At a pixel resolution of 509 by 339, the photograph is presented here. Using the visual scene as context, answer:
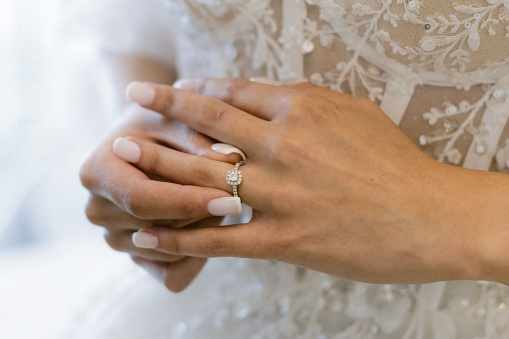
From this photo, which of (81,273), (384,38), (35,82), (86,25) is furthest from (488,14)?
(35,82)

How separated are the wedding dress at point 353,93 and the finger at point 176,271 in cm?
11

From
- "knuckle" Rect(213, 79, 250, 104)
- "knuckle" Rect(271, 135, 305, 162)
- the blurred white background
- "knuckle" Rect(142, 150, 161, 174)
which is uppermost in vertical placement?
"knuckle" Rect(213, 79, 250, 104)

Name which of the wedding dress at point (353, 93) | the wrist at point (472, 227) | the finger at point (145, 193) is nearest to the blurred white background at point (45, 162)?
the wedding dress at point (353, 93)

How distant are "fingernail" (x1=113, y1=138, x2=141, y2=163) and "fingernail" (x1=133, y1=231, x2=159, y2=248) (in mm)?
86

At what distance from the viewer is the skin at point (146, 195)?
61cm

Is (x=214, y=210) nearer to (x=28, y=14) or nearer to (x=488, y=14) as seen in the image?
(x=488, y=14)

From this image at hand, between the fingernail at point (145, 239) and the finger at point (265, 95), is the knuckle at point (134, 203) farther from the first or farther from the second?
the finger at point (265, 95)

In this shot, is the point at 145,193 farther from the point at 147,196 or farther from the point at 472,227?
the point at 472,227

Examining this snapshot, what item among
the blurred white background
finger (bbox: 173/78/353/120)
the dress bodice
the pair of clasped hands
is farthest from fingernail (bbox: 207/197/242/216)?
the blurred white background

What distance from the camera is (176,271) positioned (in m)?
0.74

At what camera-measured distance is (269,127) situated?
61cm

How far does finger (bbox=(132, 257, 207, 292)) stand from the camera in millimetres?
737

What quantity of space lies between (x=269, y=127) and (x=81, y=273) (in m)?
0.54

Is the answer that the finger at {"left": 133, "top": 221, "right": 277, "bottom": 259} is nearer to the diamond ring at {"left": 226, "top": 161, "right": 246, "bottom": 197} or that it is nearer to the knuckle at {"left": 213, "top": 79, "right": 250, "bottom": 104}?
the diamond ring at {"left": 226, "top": 161, "right": 246, "bottom": 197}
